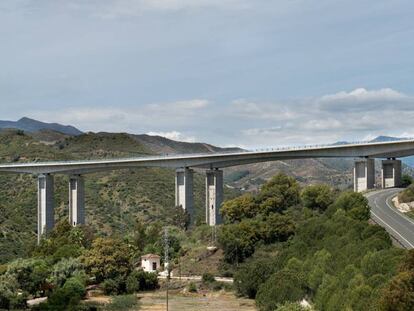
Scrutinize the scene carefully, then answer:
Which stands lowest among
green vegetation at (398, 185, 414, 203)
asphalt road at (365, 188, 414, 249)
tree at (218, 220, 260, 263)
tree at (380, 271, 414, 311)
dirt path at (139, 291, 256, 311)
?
dirt path at (139, 291, 256, 311)

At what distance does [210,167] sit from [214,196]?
4.31m

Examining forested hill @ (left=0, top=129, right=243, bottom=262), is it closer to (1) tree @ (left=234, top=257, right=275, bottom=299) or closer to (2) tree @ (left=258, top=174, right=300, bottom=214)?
(2) tree @ (left=258, top=174, right=300, bottom=214)

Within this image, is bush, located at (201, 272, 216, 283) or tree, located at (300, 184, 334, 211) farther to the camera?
tree, located at (300, 184, 334, 211)

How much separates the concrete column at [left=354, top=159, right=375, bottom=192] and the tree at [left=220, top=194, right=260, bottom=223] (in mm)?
14997

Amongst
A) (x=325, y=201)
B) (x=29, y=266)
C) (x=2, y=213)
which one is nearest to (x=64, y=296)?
(x=29, y=266)

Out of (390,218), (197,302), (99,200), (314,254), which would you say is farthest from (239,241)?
(99,200)

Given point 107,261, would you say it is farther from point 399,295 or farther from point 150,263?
point 399,295

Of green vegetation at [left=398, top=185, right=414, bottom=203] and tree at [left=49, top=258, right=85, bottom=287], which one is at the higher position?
green vegetation at [left=398, top=185, right=414, bottom=203]

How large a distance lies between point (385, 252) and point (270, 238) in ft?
98.6

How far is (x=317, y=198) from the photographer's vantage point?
81250 mm

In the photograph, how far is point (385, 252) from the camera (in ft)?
142

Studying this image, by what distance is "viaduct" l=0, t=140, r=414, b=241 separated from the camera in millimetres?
87688

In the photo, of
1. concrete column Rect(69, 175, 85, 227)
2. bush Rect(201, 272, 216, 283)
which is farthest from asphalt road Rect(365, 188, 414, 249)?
concrete column Rect(69, 175, 85, 227)

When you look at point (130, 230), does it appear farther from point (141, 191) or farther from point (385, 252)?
point (385, 252)
